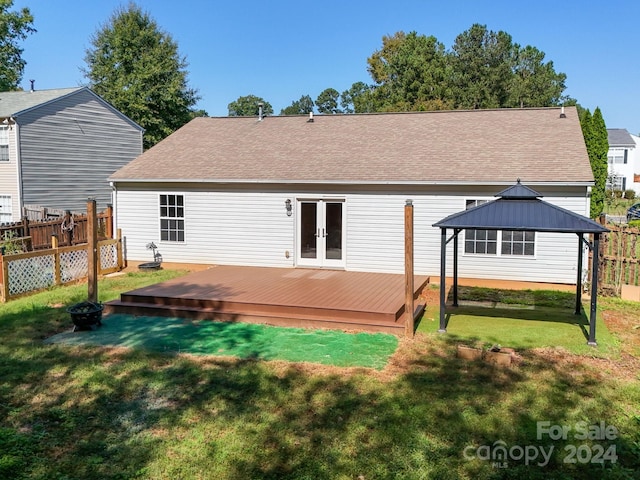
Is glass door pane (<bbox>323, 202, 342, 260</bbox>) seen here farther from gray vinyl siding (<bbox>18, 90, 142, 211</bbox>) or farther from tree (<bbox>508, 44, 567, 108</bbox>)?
tree (<bbox>508, 44, 567, 108</bbox>)

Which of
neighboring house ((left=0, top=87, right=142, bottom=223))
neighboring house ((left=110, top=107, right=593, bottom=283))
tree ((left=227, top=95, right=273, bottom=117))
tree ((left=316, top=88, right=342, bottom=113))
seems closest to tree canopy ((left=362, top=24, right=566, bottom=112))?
neighboring house ((left=0, top=87, right=142, bottom=223))

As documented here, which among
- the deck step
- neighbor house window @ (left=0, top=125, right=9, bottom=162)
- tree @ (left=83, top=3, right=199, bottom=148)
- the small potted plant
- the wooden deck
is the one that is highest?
tree @ (left=83, top=3, right=199, bottom=148)

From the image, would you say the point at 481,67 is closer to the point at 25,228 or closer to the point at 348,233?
the point at 348,233

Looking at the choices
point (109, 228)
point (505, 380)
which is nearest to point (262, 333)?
point (505, 380)

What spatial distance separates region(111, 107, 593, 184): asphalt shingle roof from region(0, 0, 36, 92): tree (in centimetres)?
2207

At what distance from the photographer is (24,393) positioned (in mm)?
6254

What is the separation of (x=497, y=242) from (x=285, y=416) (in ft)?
27.8

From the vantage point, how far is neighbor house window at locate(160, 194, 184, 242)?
579 inches

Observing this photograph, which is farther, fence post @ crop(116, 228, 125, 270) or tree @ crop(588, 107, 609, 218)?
tree @ crop(588, 107, 609, 218)

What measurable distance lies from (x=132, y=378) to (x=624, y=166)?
2268 inches

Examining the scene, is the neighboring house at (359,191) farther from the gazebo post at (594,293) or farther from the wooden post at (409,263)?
the wooden post at (409,263)

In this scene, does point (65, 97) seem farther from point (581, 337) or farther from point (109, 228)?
point (581, 337)

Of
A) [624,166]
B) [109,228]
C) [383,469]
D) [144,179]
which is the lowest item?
[383,469]

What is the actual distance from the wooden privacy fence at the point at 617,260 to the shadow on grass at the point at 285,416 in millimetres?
5392
